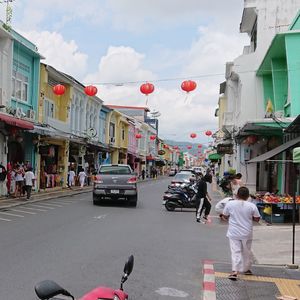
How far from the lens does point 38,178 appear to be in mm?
26625

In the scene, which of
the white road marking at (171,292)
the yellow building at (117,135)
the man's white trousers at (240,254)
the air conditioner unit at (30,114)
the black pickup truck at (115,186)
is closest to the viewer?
the white road marking at (171,292)

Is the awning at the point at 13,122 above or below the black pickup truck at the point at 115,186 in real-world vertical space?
above

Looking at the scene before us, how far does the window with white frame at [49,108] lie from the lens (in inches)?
1125

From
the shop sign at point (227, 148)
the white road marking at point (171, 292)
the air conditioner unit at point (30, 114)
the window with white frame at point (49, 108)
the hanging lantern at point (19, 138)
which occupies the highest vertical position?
the window with white frame at point (49, 108)

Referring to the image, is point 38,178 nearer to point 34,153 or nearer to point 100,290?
point 34,153

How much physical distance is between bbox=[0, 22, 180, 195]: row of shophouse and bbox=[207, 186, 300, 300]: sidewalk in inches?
488

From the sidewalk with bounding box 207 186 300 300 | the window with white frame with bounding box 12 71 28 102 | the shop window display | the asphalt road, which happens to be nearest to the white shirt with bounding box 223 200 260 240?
the sidewalk with bounding box 207 186 300 300

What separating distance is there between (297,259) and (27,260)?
534 centimetres

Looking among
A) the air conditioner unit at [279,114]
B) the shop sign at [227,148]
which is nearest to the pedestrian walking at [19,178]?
the air conditioner unit at [279,114]

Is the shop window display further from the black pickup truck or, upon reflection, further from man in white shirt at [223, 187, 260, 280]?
man in white shirt at [223, 187, 260, 280]

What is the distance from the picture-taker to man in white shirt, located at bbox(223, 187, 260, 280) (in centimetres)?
757

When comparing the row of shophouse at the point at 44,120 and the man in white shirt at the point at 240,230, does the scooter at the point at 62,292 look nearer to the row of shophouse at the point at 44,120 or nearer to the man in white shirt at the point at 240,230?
the man in white shirt at the point at 240,230

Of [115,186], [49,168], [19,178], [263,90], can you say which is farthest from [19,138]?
[263,90]

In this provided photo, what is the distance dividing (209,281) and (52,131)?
19.3m
